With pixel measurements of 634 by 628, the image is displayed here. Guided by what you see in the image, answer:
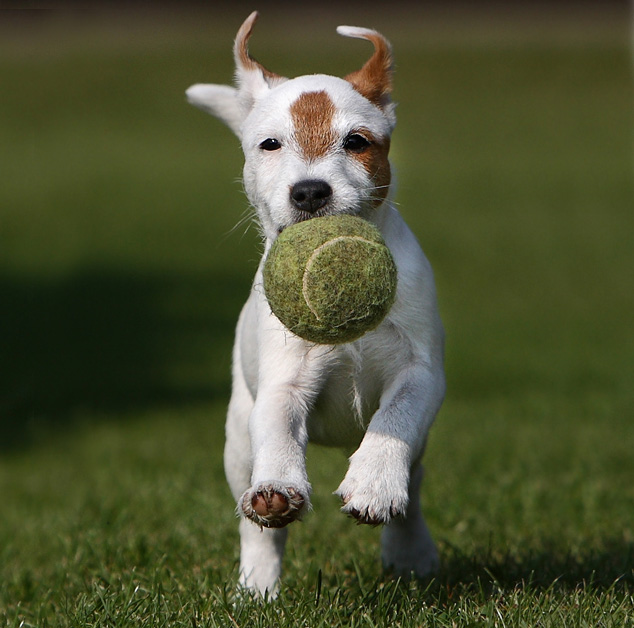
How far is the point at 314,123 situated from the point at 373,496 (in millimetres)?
1585

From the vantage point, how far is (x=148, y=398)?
1340cm

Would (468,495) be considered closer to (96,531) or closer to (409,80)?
(96,531)

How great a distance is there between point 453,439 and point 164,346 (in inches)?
287

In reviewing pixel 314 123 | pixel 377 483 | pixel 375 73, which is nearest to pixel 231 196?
pixel 375 73

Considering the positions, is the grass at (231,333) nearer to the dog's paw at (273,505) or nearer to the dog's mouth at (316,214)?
the dog's paw at (273,505)

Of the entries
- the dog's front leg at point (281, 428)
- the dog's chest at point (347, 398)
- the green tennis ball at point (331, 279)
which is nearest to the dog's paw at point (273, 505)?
the dog's front leg at point (281, 428)

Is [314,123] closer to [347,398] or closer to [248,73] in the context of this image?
[248,73]

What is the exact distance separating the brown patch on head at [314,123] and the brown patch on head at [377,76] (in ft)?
1.05

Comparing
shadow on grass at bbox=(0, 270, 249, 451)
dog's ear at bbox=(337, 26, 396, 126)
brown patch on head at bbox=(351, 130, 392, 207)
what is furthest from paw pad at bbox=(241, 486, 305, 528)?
shadow on grass at bbox=(0, 270, 249, 451)

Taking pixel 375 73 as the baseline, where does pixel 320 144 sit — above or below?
below

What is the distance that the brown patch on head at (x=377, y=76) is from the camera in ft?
15.6

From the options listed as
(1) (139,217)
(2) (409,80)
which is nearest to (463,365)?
(1) (139,217)

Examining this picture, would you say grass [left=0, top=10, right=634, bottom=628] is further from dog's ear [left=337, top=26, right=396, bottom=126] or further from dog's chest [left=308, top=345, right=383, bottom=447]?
dog's chest [left=308, top=345, right=383, bottom=447]

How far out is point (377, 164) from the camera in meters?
4.54
